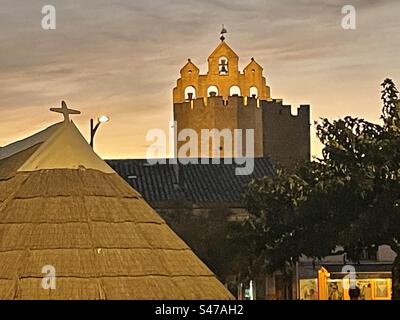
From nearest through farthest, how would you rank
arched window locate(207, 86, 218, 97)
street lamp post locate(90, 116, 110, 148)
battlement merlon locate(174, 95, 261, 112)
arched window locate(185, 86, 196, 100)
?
street lamp post locate(90, 116, 110, 148), arched window locate(185, 86, 196, 100), battlement merlon locate(174, 95, 261, 112), arched window locate(207, 86, 218, 97)

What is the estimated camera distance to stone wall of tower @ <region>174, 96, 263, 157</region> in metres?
40.6

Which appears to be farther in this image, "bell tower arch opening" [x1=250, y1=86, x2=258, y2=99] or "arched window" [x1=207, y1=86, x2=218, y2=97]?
"bell tower arch opening" [x1=250, y1=86, x2=258, y2=99]

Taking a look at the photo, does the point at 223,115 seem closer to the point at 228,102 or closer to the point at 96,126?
the point at 228,102

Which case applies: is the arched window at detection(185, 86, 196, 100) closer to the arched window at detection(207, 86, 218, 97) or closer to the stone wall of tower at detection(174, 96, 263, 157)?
the stone wall of tower at detection(174, 96, 263, 157)

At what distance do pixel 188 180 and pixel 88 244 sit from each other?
2306 centimetres

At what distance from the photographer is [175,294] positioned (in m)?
11.3

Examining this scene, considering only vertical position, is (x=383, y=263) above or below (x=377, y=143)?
below

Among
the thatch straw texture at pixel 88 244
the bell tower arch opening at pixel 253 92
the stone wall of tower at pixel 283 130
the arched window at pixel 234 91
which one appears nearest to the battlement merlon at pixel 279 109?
the stone wall of tower at pixel 283 130

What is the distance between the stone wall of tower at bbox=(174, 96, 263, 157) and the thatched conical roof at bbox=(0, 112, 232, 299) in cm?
2172

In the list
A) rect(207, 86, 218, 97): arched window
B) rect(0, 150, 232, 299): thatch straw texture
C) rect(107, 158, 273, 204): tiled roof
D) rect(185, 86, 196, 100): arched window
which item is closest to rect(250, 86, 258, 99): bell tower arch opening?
rect(207, 86, 218, 97): arched window

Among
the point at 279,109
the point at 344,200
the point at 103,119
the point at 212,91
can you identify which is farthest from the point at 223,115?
the point at 103,119

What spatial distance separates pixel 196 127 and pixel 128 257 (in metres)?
29.5
